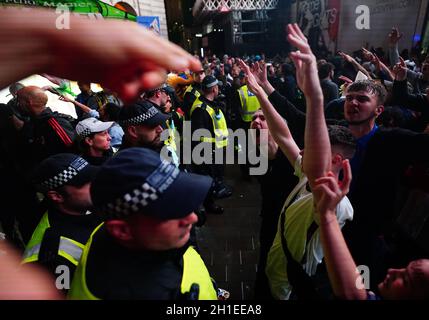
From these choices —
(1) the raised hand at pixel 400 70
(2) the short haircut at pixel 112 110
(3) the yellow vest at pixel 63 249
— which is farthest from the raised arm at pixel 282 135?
(2) the short haircut at pixel 112 110

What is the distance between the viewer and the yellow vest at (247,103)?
5.81 metres

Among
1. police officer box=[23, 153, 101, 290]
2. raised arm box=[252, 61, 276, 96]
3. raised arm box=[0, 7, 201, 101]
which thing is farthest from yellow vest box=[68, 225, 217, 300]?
raised arm box=[252, 61, 276, 96]

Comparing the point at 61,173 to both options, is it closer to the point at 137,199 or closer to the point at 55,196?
the point at 55,196

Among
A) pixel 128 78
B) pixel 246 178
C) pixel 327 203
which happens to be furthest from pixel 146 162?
pixel 246 178

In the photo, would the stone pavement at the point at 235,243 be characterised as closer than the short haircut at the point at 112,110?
Yes

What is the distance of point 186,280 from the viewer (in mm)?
1253

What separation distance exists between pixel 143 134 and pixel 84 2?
645 cm

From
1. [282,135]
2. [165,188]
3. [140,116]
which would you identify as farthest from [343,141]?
[140,116]

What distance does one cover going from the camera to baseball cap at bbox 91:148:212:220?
1099mm

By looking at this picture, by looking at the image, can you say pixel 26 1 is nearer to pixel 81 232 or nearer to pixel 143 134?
pixel 143 134

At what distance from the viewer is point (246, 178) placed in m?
5.77

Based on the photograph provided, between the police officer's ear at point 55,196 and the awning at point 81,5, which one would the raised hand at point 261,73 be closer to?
the police officer's ear at point 55,196

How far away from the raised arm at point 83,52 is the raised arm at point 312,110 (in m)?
1.02

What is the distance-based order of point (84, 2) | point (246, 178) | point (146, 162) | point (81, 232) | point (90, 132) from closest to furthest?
point (146, 162) → point (81, 232) → point (90, 132) → point (246, 178) → point (84, 2)
